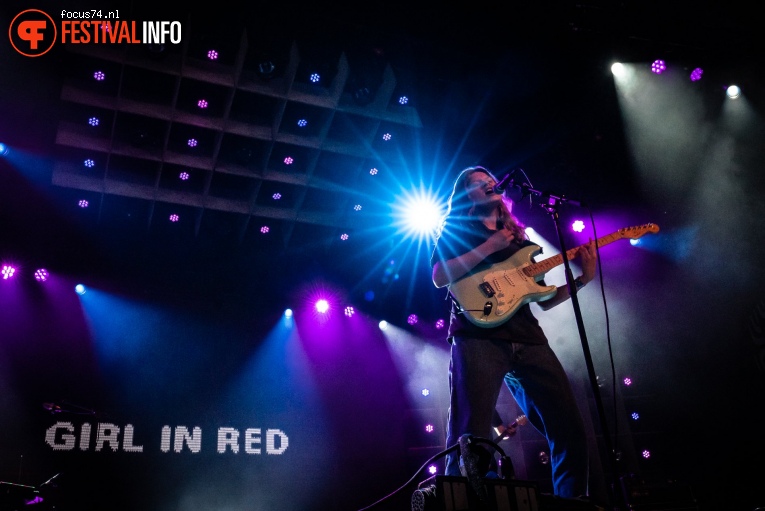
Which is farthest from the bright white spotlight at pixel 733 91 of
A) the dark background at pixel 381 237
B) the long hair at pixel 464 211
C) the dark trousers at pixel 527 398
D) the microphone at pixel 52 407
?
the microphone at pixel 52 407

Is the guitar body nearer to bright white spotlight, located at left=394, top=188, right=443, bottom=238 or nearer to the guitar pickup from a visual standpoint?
the guitar pickup

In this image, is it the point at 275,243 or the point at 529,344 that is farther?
the point at 275,243

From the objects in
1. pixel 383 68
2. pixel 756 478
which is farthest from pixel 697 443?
pixel 383 68

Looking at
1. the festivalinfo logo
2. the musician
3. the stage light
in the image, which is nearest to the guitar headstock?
the musician

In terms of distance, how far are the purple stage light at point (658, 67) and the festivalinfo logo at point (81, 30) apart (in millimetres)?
5069

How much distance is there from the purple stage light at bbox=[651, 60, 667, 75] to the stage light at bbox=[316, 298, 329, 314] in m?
4.89

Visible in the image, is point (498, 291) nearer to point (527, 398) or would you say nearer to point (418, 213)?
point (527, 398)

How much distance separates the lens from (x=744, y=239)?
6.45m

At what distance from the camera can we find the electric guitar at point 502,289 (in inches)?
128

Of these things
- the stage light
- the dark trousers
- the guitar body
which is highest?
the stage light

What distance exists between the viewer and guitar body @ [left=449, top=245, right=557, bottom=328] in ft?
10.7

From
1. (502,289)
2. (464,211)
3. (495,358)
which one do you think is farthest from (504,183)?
(495,358)

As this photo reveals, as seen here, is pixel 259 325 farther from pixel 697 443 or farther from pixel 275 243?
pixel 697 443

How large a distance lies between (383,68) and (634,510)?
461 centimetres
